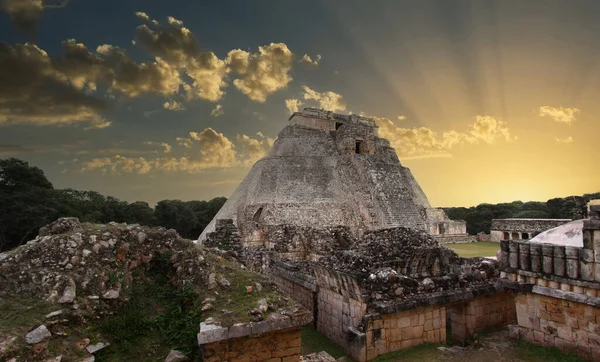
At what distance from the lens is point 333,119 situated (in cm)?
3175

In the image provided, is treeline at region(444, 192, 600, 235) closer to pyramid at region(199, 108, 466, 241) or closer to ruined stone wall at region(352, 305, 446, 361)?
pyramid at region(199, 108, 466, 241)

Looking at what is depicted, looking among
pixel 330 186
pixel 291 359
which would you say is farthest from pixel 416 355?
pixel 330 186

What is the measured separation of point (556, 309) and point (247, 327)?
4.90m

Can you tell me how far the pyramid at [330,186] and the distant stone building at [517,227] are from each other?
110 inches

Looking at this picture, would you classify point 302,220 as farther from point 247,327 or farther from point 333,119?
→ point 247,327

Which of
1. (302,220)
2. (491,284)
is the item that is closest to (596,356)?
(491,284)

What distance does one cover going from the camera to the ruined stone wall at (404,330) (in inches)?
214

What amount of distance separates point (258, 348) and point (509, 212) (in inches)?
1999

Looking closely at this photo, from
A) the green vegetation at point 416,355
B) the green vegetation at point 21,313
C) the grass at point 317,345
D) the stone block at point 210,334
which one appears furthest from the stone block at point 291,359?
the grass at point 317,345

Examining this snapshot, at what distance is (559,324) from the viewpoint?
17.2 ft

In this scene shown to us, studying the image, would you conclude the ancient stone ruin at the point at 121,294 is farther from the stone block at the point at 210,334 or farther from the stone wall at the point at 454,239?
the stone wall at the point at 454,239

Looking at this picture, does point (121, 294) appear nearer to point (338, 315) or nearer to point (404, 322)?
point (338, 315)

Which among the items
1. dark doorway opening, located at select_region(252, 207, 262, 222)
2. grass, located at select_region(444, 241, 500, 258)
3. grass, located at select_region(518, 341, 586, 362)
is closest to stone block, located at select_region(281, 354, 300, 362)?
grass, located at select_region(518, 341, 586, 362)

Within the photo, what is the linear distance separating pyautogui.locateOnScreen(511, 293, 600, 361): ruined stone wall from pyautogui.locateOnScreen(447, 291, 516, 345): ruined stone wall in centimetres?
66
